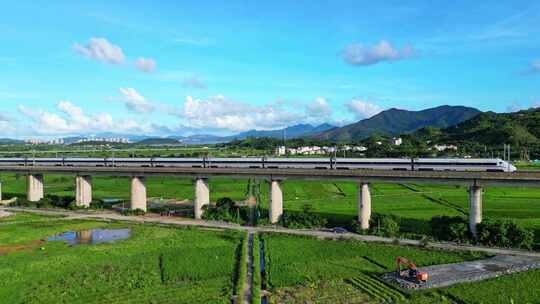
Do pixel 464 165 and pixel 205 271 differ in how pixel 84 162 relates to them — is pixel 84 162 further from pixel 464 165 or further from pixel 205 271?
pixel 464 165

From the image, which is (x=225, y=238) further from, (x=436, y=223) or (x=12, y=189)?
(x=12, y=189)

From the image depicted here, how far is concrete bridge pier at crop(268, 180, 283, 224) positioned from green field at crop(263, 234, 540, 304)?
10826 mm

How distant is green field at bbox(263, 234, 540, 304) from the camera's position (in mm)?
30703

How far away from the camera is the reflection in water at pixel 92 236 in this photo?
1986 inches

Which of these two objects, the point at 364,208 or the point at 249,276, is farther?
the point at 364,208

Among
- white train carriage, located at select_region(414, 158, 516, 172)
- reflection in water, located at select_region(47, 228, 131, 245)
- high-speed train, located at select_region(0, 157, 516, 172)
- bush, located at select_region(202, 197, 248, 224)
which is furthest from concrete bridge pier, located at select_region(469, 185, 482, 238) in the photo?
reflection in water, located at select_region(47, 228, 131, 245)

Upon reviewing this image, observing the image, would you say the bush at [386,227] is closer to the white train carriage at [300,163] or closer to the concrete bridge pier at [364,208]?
the concrete bridge pier at [364,208]

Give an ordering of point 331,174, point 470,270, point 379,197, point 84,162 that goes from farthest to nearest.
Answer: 1. point 379,197
2. point 84,162
3. point 331,174
4. point 470,270

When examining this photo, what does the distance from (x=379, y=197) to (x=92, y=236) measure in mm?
51583

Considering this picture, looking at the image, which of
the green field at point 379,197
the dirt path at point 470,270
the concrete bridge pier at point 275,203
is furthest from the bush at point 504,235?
the concrete bridge pier at point 275,203

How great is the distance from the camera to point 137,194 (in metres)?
67.6

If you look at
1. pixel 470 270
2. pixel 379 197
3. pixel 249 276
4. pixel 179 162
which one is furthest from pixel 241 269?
pixel 379 197

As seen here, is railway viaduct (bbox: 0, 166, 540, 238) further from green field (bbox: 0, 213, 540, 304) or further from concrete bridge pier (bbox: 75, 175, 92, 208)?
green field (bbox: 0, 213, 540, 304)

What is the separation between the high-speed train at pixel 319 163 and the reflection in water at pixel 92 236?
17177 mm
